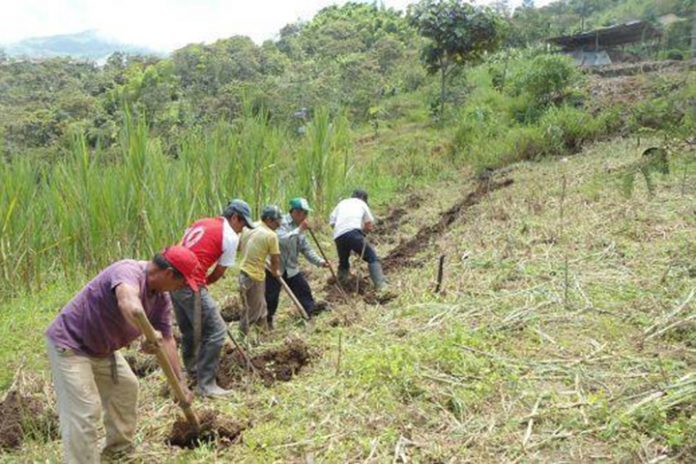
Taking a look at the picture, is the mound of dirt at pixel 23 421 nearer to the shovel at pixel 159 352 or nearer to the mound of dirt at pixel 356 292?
the shovel at pixel 159 352

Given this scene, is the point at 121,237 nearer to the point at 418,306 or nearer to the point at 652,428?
the point at 418,306

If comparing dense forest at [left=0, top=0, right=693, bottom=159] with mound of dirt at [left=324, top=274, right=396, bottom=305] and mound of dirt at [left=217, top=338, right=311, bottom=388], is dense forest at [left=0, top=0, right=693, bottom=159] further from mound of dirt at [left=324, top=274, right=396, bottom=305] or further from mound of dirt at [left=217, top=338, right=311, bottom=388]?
mound of dirt at [left=217, top=338, right=311, bottom=388]

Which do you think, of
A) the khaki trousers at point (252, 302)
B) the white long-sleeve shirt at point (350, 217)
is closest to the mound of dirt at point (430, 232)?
the white long-sleeve shirt at point (350, 217)

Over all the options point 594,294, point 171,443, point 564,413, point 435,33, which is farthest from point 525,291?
point 435,33

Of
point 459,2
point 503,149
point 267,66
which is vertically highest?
point 459,2

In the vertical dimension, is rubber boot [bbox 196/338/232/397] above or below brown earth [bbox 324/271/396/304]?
above

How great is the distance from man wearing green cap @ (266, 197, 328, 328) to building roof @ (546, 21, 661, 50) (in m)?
18.4

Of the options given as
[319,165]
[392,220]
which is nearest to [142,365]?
[319,165]

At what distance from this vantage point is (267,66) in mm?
24406

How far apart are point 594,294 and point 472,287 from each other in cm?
95

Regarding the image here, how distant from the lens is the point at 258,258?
5.12 m

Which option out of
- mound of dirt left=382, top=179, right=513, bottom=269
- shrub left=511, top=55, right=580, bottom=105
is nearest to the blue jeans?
mound of dirt left=382, top=179, right=513, bottom=269

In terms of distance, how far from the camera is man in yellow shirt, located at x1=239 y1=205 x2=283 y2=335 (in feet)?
16.7

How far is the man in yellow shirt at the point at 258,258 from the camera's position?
510 cm
